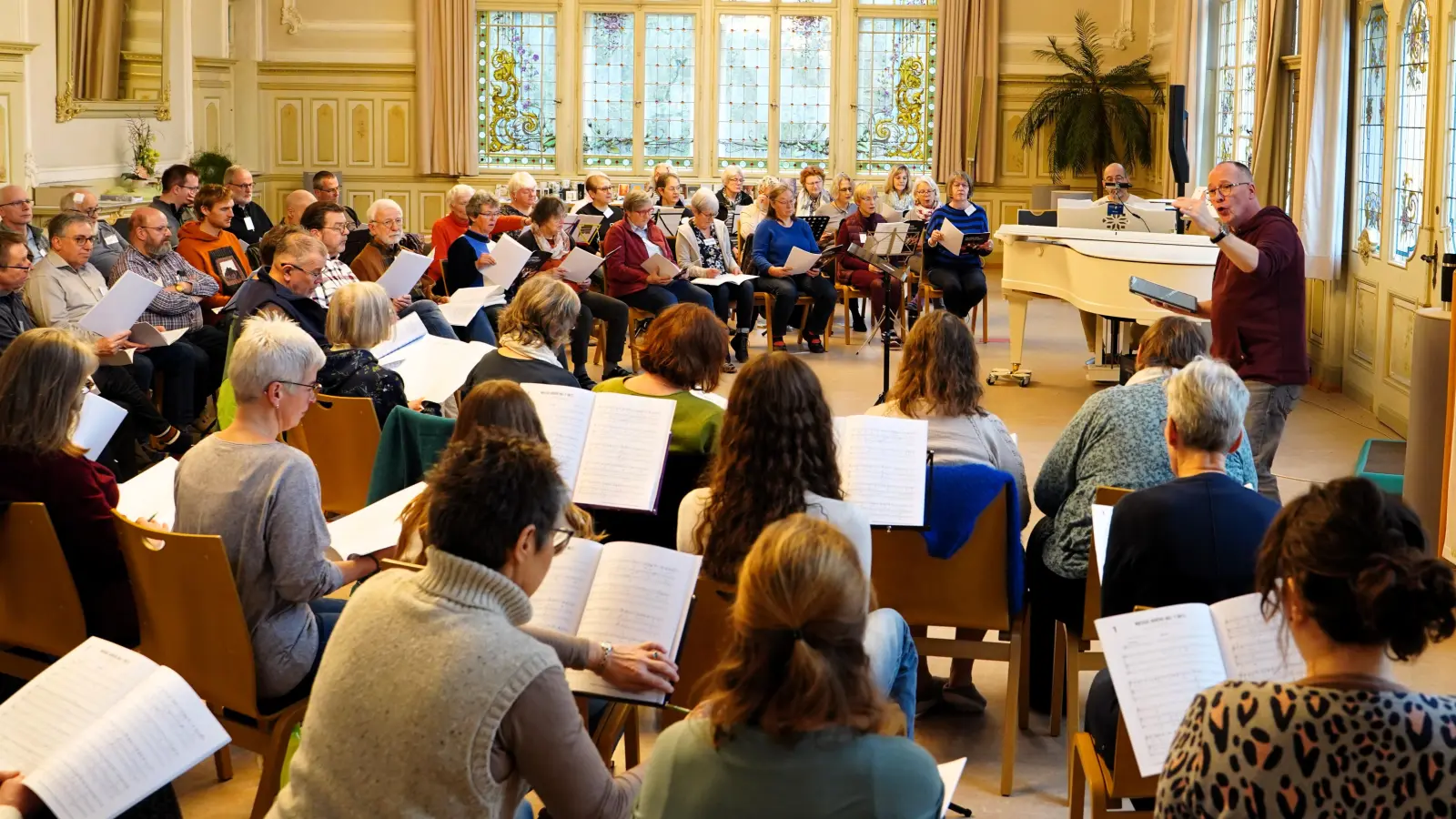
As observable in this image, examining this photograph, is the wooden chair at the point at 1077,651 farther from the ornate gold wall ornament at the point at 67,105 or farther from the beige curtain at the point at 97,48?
the beige curtain at the point at 97,48

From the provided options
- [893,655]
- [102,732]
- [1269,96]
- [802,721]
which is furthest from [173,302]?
[1269,96]

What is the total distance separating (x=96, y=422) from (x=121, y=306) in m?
2.11

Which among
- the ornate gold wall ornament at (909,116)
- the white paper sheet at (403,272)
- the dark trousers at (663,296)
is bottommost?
the dark trousers at (663,296)

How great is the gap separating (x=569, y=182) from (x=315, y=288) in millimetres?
8107

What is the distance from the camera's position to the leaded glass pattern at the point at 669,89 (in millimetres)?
14359

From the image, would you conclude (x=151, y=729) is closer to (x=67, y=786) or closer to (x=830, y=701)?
(x=67, y=786)

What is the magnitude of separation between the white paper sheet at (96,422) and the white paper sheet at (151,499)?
0.42 meters

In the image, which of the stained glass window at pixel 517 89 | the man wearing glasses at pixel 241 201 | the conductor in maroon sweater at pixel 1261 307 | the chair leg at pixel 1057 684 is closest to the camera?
the chair leg at pixel 1057 684

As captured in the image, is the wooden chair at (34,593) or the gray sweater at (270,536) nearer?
the gray sweater at (270,536)

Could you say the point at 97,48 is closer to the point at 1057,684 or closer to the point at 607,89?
the point at 607,89

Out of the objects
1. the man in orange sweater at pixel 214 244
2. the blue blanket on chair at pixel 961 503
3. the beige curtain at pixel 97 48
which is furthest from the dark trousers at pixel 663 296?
the blue blanket on chair at pixel 961 503

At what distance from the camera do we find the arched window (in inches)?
398

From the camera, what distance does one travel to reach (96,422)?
3.66 metres

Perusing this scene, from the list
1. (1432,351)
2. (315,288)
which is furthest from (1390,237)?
(315,288)
